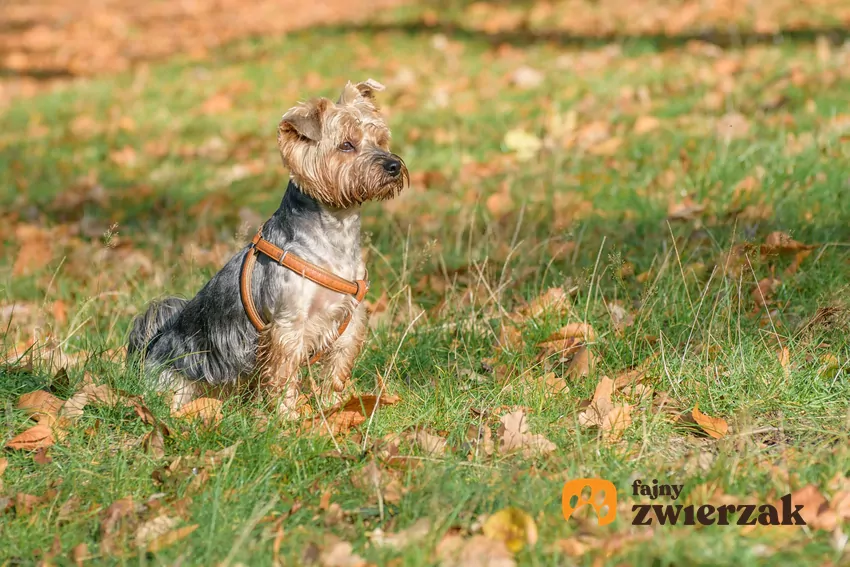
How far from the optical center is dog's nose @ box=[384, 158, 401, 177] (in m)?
4.59

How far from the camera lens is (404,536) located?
10.6 ft

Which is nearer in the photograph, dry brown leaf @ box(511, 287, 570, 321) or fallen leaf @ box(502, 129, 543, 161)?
dry brown leaf @ box(511, 287, 570, 321)

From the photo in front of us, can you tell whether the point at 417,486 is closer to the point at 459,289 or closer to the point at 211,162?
the point at 459,289

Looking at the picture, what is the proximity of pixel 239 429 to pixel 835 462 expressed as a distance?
2.38 m

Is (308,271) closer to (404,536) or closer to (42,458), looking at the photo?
(42,458)

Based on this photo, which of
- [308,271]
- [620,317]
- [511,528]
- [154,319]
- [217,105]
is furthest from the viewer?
[217,105]

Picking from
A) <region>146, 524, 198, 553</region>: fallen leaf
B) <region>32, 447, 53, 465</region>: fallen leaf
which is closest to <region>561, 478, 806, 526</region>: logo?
<region>146, 524, 198, 553</region>: fallen leaf

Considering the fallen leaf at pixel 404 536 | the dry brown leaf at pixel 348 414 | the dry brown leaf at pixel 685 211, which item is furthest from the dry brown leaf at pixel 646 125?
the fallen leaf at pixel 404 536

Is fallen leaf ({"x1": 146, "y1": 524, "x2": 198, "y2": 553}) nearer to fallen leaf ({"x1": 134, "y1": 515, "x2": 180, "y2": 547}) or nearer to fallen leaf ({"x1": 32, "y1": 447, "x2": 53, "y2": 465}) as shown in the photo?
fallen leaf ({"x1": 134, "y1": 515, "x2": 180, "y2": 547})

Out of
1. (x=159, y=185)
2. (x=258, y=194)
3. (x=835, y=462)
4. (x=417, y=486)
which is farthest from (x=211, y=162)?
(x=835, y=462)

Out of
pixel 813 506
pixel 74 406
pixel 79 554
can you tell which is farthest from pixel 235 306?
pixel 813 506

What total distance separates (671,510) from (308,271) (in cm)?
209

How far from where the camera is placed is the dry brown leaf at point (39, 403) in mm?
4133

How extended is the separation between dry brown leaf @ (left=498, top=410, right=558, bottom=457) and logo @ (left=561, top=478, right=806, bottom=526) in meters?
0.41
